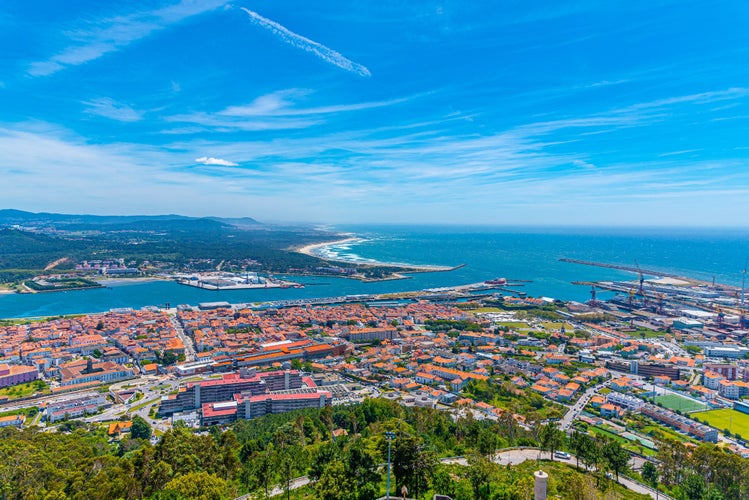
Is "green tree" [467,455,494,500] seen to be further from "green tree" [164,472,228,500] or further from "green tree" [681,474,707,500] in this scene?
"green tree" [164,472,228,500]

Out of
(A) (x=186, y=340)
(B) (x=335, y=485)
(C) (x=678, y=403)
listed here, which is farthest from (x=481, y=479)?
(A) (x=186, y=340)

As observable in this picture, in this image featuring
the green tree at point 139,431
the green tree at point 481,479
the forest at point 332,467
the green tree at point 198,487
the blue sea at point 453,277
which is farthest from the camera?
the blue sea at point 453,277

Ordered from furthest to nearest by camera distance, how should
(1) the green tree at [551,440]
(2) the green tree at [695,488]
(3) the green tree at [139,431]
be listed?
(3) the green tree at [139,431] → (1) the green tree at [551,440] → (2) the green tree at [695,488]

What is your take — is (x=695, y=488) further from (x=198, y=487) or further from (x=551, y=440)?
(x=198, y=487)

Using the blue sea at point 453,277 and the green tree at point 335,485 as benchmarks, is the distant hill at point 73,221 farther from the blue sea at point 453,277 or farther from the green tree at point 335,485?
the green tree at point 335,485

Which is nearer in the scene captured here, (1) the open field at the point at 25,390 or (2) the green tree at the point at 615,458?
(2) the green tree at the point at 615,458

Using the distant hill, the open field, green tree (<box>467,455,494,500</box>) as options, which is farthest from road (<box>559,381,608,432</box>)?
the distant hill

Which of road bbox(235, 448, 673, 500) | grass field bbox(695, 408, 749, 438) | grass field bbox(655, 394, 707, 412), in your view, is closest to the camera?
road bbox(235, 448, 673, 500)

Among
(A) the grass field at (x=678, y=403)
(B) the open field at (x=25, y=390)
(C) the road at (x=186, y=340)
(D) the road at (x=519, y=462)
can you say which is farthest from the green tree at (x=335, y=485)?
(C) the road at (x=186, y=340)
